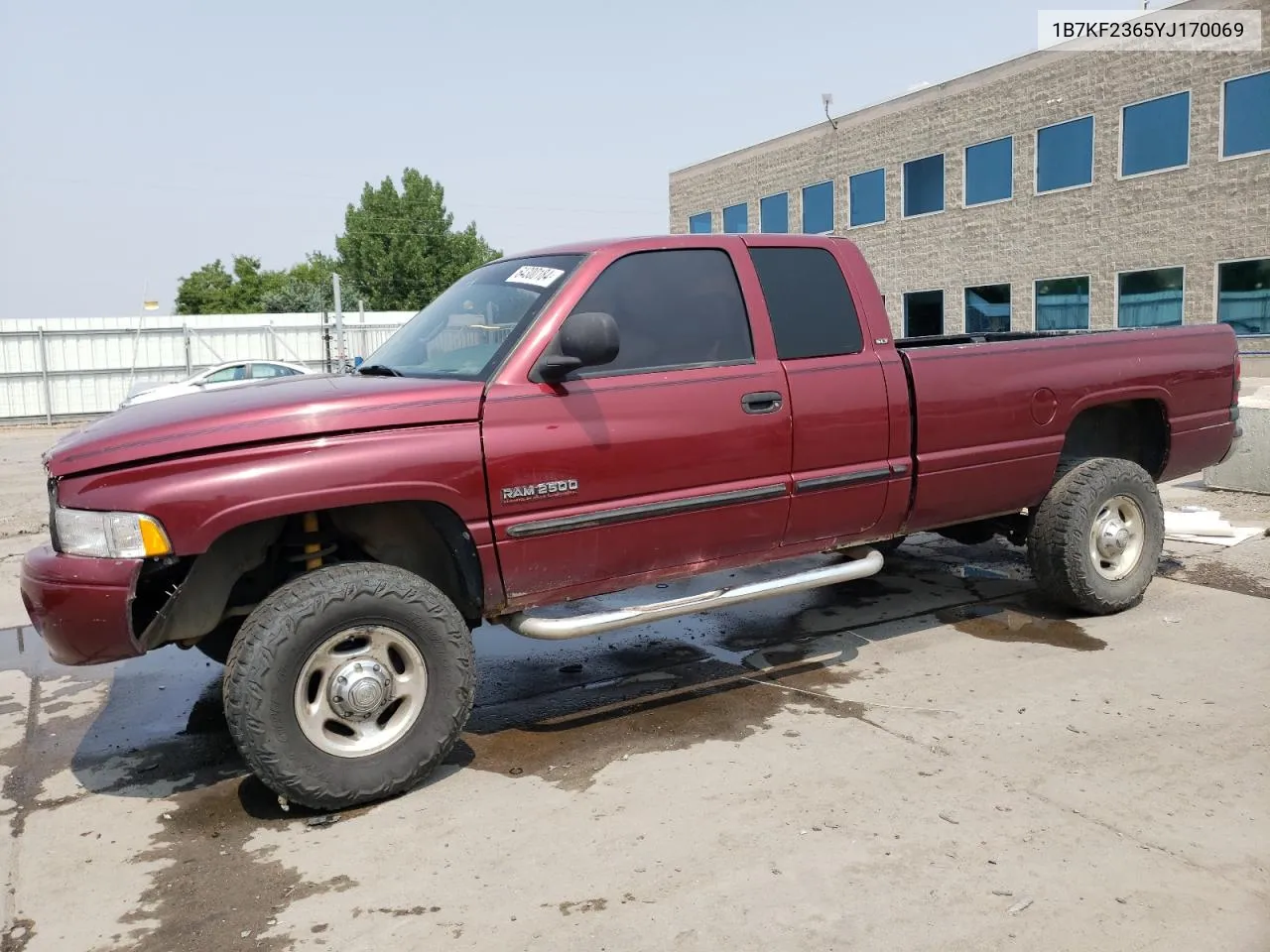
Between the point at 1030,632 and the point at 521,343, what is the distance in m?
3.24

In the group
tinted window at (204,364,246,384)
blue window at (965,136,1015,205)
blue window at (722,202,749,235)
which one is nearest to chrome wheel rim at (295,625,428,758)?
tinted window at (204,364,246,384)

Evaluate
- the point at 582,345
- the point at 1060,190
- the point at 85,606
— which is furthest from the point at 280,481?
the point at 1060,190

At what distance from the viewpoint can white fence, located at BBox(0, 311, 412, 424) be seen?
26781 mm

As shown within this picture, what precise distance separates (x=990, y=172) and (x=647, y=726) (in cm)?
2340

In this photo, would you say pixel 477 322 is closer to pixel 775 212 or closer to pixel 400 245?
pixel 775 212

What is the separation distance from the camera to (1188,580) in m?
6.50

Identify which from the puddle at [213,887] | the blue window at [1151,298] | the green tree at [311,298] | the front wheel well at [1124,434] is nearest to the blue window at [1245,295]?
the blue window at [1151,298]

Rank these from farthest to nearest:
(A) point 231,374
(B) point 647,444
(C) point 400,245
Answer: (C) point 400,245, (A) point 231,374, (B) point 647,444

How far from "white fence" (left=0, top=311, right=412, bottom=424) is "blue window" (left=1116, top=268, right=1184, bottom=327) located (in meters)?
17.9

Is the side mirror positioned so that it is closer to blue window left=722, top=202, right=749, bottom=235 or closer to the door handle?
the door handle

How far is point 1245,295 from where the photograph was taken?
773 inches

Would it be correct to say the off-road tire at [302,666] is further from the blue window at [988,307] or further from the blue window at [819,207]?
the blue window at [819,207]

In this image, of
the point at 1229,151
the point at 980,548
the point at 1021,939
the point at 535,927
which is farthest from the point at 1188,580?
the point at 1229,151

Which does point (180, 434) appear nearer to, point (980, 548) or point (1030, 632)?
point (1030, 632)
